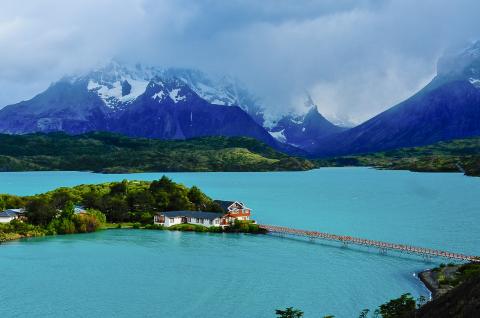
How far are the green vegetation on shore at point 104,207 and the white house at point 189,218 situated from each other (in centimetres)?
231

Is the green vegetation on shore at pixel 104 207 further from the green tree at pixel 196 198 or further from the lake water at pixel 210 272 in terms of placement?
the lake water at pixel 210 272

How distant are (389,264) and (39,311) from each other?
50.5 meters

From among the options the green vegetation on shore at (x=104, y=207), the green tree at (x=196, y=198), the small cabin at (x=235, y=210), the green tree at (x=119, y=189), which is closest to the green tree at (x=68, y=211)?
the green vegetation on shore at (x=104, y=207)

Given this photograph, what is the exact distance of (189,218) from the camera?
12088cm

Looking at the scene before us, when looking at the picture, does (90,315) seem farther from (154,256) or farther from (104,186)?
(104,186)

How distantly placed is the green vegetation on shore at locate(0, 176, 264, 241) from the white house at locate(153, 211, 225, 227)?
7.59 feet

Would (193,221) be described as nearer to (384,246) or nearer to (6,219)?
(6,219)

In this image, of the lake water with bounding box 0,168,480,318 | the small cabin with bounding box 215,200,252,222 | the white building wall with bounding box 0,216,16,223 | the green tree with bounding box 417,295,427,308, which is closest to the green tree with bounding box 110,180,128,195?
the lake water with bounding box 0,168,480,318

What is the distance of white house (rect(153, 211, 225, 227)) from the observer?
118m

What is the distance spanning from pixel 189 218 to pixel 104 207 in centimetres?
2052

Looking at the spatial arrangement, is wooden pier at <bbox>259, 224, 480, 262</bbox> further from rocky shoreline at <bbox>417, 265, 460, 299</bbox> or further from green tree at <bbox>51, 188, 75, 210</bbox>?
green tree at <bbox>51, 188, 75, 210</bbox>

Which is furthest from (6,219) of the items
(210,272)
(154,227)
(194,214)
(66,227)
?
(210,272)

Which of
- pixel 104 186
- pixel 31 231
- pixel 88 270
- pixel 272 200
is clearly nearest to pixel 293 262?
pixel 88 270

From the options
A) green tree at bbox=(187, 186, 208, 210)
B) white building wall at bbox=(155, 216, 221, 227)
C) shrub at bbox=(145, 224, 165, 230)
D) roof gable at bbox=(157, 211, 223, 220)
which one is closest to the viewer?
white building wall at bbox=(155, 216, 221, 227)
